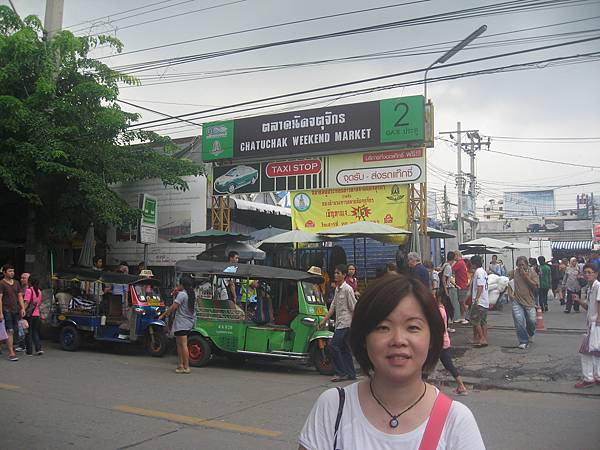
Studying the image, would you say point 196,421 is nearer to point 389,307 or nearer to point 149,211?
point 389,307

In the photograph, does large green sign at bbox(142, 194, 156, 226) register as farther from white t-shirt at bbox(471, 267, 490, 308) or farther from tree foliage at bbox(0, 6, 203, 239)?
white t-shirt at bbox(471, 267, 490, 308)

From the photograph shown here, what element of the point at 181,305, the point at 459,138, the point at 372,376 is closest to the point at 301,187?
the point at 181,305

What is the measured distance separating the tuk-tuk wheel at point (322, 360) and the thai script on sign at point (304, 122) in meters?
7.84

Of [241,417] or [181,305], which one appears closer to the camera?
[241,417]

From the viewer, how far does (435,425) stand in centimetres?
191

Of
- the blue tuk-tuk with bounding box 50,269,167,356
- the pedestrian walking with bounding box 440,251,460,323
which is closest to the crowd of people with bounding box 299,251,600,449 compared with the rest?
the blue tuk-tuk with bounding box 50,269,167,356

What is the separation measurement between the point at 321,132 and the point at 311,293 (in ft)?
22.4

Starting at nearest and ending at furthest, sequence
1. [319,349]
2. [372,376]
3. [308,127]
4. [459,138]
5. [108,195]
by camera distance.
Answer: [372,376] → [319,349] → [108,195] → [308,127] → [459,138]

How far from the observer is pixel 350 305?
941 cm

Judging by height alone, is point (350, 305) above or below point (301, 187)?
below

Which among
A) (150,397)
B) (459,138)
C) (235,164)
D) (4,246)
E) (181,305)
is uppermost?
(459,138)

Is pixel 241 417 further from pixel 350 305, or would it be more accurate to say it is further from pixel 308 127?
→ pixel 308 127

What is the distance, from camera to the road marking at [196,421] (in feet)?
20.4

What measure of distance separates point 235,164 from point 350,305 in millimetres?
9383
